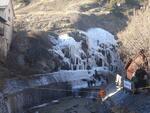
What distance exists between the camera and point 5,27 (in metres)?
64.1

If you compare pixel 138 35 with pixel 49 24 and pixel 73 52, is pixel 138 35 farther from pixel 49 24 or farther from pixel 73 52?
pixel 49 24

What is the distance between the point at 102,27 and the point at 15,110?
36554 mm

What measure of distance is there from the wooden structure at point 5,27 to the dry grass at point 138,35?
15668mm

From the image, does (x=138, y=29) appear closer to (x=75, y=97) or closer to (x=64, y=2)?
(x=75, y=97)

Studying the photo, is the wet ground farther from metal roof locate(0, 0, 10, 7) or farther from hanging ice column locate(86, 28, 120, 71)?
metal roof locate(0, 0, 10, 7)

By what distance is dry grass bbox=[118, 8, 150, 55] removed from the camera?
62.2m

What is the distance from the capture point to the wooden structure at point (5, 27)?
201 ft

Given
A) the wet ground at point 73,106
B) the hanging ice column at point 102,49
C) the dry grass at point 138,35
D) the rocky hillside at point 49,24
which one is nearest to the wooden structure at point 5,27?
the rocky hillside at point 49,24

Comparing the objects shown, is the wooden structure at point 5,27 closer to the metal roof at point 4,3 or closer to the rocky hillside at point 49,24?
the metal roof at point 4,3

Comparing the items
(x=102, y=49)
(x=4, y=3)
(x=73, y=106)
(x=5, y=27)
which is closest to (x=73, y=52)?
(x=102, y=49)

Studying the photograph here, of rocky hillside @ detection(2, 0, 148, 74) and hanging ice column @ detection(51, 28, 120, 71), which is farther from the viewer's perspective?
hanging ice column @ detection(51, 28, 120, 71)

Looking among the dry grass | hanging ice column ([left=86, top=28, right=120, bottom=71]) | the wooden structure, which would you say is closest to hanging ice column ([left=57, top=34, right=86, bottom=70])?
hanging ice column ([left=86, top=28, right=120, bottom=71])

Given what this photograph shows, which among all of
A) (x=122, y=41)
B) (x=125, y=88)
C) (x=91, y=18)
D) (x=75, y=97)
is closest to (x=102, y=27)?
(x=91, y=18)

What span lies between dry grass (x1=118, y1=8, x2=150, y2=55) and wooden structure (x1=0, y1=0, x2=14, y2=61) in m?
15.7
